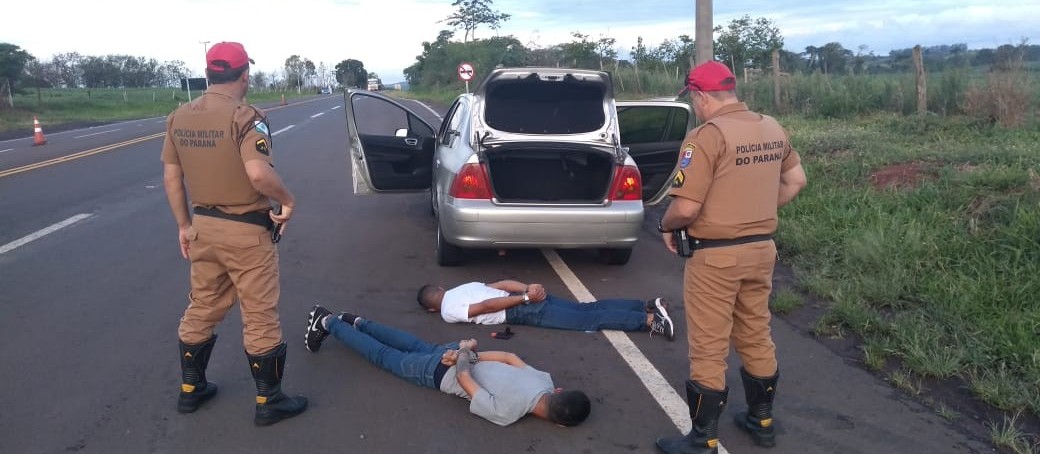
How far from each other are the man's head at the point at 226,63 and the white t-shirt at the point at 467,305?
2.26 m

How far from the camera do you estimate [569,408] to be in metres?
3.90

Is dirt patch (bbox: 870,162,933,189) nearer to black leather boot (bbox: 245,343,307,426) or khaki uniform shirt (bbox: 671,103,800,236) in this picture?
khaki uniform shirt (bbox: 671,103,800,236)

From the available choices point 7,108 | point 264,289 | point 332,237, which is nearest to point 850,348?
point 264,289

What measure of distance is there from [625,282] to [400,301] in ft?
6.04

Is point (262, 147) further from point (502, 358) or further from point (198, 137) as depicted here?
point (502, 358)

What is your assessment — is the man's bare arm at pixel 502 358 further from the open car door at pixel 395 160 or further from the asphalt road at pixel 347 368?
the open car door at pixel 395 160

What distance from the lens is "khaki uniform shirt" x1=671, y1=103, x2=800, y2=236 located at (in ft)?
11.6

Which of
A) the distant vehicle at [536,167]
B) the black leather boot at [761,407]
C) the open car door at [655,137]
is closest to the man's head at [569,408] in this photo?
the black leather boot at [761,407]

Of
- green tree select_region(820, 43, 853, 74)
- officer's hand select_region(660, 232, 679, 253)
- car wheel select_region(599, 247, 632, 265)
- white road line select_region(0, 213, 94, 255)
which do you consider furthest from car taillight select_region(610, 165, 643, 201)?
green tree select_region(820, 43, 853, 74)

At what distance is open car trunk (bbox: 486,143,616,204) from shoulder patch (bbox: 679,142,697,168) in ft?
9.54

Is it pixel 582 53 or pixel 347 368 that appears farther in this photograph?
pixel 582 53

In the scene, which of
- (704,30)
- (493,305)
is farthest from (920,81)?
(493,305)

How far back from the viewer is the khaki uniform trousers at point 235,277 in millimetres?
3869

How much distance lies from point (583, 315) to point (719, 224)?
202 cm
